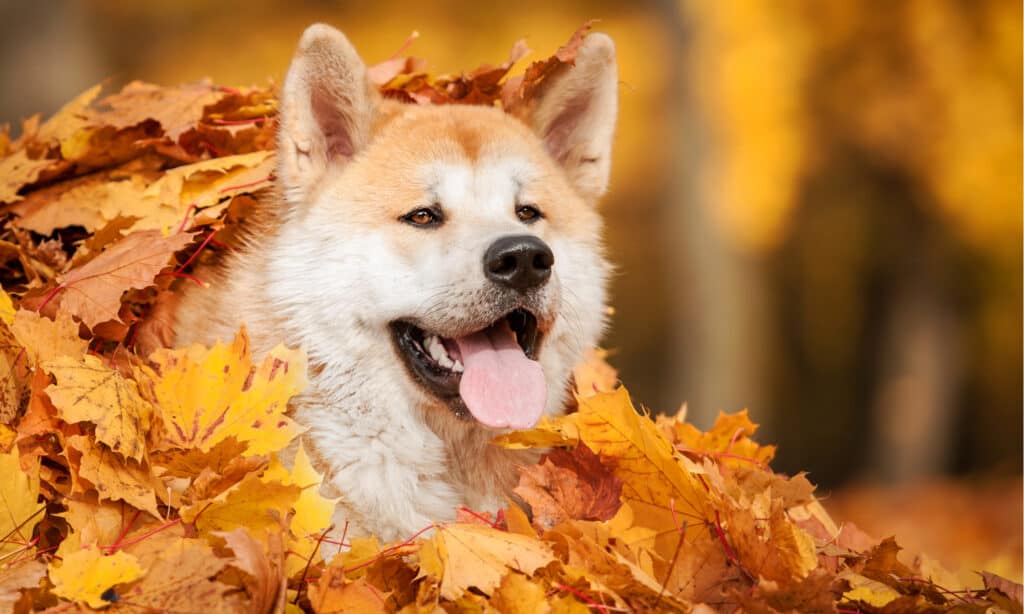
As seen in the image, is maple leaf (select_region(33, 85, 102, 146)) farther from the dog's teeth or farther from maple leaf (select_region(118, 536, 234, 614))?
maple leaf (select_region(118, 536, 234, 614))

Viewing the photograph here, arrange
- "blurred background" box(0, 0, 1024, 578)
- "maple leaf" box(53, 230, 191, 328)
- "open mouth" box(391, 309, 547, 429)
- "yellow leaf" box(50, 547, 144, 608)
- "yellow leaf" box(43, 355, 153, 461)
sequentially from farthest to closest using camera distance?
1. "blurred background" box(0, 0, 1024, 578)
2. "open mouth" box(391, 309, 547, 429)
3. "maple leaf" box(53, 230, 191, 328)
4. "yellow leaf" box(43, 355, 153, 461)
5. "yellow leaf" box(50, 547, 144, 608)

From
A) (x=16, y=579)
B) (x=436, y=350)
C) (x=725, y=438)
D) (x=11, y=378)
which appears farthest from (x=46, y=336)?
(x=725, y=438)

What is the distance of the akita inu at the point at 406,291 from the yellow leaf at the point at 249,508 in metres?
0.53

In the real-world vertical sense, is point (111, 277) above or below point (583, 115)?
below

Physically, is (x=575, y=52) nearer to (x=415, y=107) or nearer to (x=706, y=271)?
(x=415, y=107)

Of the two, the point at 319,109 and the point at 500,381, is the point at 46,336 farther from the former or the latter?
the point at 500,381

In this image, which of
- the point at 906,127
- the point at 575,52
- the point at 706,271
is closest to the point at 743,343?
the point at 706,271

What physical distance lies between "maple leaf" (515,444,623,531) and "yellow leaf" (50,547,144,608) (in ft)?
3.46

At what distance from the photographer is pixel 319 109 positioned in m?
3.53

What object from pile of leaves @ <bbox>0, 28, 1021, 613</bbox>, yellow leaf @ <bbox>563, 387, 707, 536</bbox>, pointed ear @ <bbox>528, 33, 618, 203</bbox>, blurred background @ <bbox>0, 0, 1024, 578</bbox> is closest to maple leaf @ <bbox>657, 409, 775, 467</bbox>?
pile of leaves @ <bbox>0, 28, 1021, 613</bbox>

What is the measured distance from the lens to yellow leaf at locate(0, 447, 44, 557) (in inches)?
98.8

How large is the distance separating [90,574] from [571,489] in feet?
4.17

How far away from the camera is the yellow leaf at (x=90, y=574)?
2.21 metres

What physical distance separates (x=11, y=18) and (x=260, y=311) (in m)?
6.04
